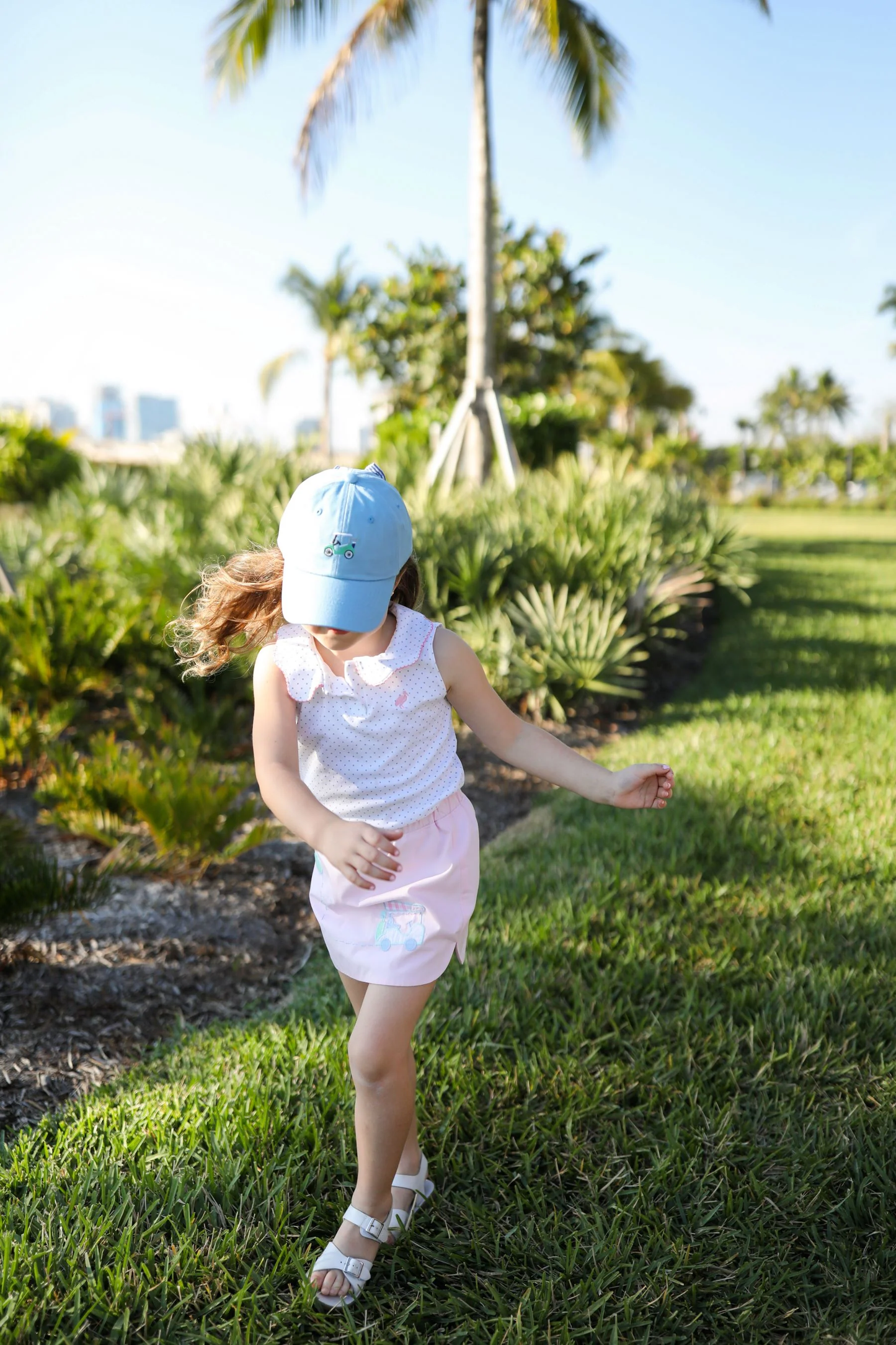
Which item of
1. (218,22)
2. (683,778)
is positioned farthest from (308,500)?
(218,22)

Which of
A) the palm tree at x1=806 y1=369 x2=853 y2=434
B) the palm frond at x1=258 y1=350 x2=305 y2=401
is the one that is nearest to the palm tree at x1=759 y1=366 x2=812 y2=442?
the palm tree at x1=806 y1=369 x2=853 y2=434

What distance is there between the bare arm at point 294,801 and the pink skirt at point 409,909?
0.26 ft

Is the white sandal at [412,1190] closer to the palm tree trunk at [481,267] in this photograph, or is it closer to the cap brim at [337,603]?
the cap brim at [337,603]

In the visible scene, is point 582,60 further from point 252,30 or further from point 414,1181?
point 414,1181

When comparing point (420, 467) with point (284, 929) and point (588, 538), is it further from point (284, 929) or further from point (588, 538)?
point (284, 929)

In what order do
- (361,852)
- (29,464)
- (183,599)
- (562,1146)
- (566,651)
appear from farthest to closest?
(29,464) < (566,651) < (183,599) < (562,1146) < (361,852)

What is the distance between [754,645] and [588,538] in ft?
7.13

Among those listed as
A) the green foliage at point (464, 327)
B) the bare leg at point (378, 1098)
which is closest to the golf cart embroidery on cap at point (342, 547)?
the bare leg at point (378, 1098)

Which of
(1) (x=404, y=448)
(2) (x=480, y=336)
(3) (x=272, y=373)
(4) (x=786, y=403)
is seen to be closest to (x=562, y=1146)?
(2) (x=480, y=336)

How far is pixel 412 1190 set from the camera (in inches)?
76.2

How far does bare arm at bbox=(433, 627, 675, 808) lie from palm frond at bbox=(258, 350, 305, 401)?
130ft

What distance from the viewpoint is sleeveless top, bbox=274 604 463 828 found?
174 centimetres

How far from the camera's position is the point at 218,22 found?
34.3ft

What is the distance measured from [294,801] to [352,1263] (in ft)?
2.80
